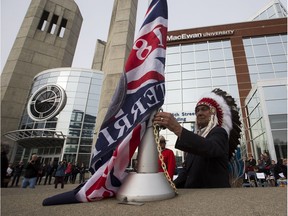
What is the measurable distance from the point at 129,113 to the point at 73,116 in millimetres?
20193

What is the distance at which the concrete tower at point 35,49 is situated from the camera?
19461mm

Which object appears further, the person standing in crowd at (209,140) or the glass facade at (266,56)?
the glass facade at (266,56)

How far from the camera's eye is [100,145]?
115 cm

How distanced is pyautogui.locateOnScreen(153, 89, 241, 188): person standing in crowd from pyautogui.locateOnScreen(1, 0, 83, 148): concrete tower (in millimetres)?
22638

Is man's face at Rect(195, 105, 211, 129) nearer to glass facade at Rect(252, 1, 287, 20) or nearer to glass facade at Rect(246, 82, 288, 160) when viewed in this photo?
glass facade at Rect(246, 82, 288, 160)

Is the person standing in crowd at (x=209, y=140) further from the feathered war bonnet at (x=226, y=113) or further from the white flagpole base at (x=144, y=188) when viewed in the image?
the white flagpole base at (x=144, y=188)

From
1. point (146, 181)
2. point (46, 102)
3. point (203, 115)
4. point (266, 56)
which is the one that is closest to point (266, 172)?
point (203, 115)

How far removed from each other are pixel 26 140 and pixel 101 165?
2233 cm

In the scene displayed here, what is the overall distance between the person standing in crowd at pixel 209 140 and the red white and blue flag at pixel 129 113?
0.53 ft

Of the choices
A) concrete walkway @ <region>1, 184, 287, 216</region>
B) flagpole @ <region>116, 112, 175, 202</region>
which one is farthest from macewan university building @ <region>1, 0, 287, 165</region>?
concrete walkway @ <region>1, 184, 287, 216</region>

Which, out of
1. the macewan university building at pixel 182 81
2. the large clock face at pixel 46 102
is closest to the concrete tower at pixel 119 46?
the macewan university building at pixel 182 81

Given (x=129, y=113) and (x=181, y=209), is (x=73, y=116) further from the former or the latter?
(x=181, y=209)

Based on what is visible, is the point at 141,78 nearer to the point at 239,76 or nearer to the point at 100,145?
the point at 100,145

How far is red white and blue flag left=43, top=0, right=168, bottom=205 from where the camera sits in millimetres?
1012
